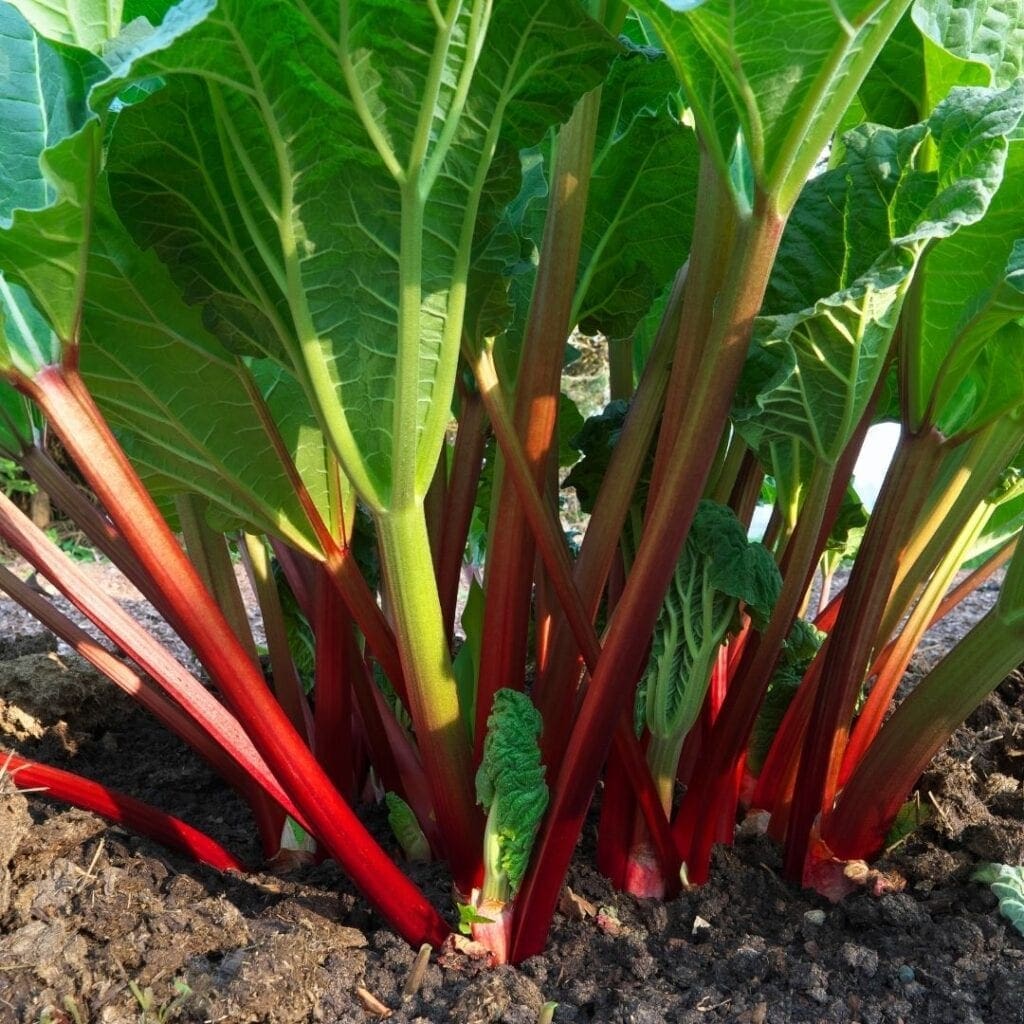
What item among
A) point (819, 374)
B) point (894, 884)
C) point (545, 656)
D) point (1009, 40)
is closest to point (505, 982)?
point (545, 656)

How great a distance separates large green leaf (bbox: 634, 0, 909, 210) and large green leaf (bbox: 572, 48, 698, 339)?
13.6 inches

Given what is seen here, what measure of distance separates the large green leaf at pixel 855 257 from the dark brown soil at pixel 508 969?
0.72 metres

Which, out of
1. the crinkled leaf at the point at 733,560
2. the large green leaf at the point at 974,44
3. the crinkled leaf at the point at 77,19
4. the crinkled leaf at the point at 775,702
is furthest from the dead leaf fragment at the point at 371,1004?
the large green leaf at the point at 974,44

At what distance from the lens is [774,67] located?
102cm

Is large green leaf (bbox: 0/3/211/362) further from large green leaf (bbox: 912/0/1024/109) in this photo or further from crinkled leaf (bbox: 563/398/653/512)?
large green leaf (bbox: 912/0/1024/109)

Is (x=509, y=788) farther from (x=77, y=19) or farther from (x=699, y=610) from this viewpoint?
(x=77, y=19)

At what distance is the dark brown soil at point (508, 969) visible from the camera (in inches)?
49.7

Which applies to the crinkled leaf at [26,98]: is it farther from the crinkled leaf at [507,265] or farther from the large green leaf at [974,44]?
the large green leaf at [974,44]

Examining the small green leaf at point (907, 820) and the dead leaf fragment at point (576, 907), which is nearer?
the dead leaf fragment at point (576, 907)

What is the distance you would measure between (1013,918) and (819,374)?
87 cm

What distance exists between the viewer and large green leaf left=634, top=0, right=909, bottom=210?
3.20 ft

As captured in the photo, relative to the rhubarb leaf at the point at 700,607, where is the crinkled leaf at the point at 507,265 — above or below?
above

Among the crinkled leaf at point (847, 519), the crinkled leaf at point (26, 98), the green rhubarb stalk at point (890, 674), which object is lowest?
the green rhubarb stalk at point (890, 674)

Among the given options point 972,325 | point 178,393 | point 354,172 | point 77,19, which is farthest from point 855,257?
point 77,19
